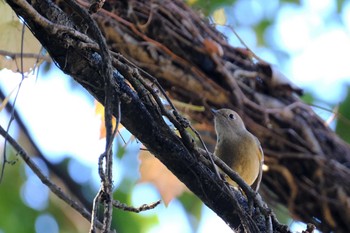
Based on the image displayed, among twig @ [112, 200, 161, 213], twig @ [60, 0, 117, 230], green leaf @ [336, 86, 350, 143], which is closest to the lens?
twig @ [60, 0, 117, 230]

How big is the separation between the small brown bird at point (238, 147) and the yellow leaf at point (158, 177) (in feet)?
0.89

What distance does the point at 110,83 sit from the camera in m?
1.49

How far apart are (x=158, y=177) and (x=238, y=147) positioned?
0.43m

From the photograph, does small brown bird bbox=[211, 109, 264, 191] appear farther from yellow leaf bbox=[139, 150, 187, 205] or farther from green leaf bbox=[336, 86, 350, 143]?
green leaf bbox=[336, 86, 350, 143]

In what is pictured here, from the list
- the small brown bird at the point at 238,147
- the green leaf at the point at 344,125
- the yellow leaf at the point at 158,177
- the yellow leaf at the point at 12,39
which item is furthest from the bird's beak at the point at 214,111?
the yellow leaf at the point at 12,39

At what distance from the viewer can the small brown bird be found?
3.02m

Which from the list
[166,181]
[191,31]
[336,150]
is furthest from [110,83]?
[336,150]

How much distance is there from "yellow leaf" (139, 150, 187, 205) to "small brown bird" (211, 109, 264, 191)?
0.89 ft

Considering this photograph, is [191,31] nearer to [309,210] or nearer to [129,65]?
[309,210]

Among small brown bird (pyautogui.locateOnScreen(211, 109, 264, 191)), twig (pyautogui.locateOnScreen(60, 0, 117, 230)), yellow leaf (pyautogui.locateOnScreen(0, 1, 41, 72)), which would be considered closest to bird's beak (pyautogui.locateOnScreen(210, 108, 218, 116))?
small brown bird (pyautogui.locateOnScreen(211, 109, 264, 191))

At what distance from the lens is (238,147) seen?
10.4 ft

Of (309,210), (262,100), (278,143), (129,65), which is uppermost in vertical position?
(129,65)

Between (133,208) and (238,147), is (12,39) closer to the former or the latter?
(133,208)

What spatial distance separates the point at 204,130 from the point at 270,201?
1.67ft
